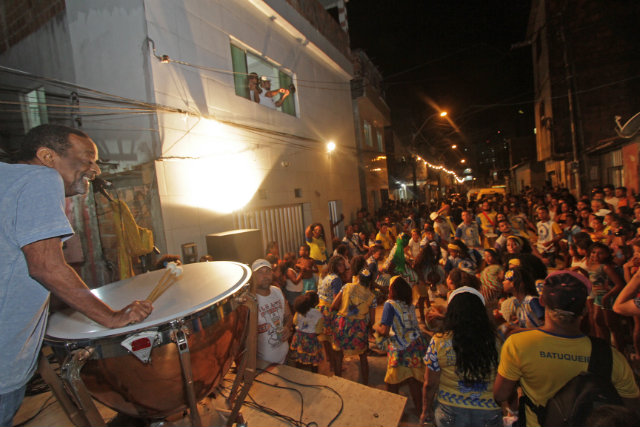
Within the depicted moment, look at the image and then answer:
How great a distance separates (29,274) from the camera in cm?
138

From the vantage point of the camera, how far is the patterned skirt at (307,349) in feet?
13.4

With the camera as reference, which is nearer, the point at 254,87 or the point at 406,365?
the point at 406,365

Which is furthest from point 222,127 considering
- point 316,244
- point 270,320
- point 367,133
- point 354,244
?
point 367,133

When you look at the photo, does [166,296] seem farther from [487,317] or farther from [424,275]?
[424,275]

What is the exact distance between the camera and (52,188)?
4.55 feet

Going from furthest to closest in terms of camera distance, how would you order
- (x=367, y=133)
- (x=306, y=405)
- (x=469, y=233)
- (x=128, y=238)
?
(x=367, y=133)
(x=469, y=233)
(x=128, y=238)
(x=306, y=405)

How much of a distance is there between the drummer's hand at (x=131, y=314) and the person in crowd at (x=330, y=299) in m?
3.12

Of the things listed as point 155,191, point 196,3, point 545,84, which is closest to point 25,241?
point 155,191

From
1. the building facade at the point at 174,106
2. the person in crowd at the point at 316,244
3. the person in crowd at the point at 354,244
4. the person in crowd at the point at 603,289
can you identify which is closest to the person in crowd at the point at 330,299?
the building facade at the point at 174,106

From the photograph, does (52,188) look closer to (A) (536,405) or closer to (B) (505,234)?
(A) (536,405)

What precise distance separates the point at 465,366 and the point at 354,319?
1.85 meters

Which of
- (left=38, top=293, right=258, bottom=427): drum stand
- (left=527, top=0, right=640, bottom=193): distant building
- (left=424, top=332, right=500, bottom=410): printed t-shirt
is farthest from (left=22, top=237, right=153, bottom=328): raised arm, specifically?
(left=527, top=0, right=640, bottom=193): distant building

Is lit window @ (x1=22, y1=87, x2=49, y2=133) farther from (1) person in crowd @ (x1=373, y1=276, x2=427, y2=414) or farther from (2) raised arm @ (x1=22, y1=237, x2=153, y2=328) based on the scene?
(1) person in crowd @ (x1=373, y1=276, x2=427, y2=414)

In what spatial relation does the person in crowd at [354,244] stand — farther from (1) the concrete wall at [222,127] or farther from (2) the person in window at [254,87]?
(2) the person in window at [254,87]
